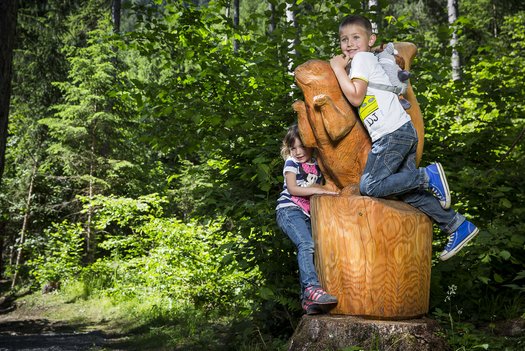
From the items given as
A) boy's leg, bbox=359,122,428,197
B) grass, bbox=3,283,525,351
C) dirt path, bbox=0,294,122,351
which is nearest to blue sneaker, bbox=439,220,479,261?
boy's leg, bbox=359,122,428,197

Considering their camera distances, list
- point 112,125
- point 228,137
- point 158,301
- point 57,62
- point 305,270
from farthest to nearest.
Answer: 1. point 57,62
2. point 112,125
3. point 158,301
4. point 228,137
5. point 305,270

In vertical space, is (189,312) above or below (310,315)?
below

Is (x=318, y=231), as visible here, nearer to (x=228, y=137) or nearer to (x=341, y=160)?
(x=341, y=160)

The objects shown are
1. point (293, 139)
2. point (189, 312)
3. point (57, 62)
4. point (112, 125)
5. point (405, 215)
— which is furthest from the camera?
point (57, 62)

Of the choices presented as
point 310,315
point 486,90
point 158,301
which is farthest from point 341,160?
point 158,301

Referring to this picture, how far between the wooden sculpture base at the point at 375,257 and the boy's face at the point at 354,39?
100 centimetres

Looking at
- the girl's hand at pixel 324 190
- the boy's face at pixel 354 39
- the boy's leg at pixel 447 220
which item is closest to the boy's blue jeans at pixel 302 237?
the girl's hand at pixel 324 190

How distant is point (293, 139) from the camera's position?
428cm

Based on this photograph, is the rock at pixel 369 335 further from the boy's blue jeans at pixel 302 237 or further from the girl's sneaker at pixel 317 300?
the boy's blue jeans at pixel 302 237

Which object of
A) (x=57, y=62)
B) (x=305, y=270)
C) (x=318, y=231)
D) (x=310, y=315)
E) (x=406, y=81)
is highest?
(x=57, y=62)

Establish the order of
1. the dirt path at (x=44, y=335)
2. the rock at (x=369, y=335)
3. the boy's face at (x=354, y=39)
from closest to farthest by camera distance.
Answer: the rock at (x=369, y=335)
the boy's face at (x=354, y=39)
the dirt path at (x=44, y=335)

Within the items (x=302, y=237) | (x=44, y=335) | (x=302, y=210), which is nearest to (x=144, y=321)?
(x=44, y=335)

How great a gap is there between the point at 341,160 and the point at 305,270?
0.81 meters

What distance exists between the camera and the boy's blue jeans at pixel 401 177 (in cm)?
349
